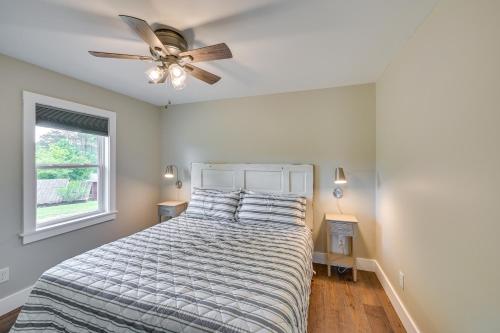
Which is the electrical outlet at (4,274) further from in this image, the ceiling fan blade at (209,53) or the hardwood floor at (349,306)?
the hardwood floor at (349,306)

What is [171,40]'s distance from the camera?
5.25 ft

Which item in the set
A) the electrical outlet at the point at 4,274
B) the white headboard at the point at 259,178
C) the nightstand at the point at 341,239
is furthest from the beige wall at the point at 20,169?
the nightstand at the point at 341,239

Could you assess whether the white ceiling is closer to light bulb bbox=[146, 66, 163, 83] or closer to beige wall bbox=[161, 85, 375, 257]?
light bulb bbox=[146, 66, 163, 83]

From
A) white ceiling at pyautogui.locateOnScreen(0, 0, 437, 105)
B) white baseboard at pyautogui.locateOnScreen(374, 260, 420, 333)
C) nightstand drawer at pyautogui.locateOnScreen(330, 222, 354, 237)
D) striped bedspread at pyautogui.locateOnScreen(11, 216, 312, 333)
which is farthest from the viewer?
nightstand drawer at pyautogui.locateOnScreen(330, 222, 354, 237)

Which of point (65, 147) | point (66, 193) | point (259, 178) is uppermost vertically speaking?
point (65, 147)

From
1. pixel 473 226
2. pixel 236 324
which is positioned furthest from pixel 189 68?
pixel 473 226

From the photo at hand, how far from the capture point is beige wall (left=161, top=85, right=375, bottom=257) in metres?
2.77

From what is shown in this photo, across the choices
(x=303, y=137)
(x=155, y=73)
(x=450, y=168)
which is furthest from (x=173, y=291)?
(x=303, y=137)

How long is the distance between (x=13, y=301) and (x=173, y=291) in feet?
6.48

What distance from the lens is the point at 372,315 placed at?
196 centimetres

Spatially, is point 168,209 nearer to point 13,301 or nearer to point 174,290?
point 13,301

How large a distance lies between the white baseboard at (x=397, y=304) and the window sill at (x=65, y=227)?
11.1ft

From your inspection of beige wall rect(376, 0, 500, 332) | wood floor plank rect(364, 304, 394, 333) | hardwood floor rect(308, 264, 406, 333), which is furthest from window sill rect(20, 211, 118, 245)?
beige wall rect(376, 0, 500, 332)

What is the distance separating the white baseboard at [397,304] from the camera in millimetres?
1710
